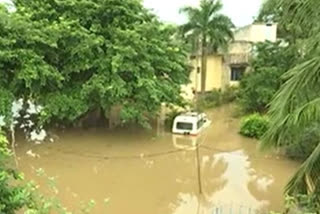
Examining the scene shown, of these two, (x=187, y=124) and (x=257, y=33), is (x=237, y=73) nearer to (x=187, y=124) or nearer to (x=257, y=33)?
(x=257, y=33)

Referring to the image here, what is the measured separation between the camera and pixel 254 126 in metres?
17.2

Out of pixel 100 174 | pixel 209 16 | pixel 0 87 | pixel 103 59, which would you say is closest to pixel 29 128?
pixel 0 87

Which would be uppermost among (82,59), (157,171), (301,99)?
(82,59)

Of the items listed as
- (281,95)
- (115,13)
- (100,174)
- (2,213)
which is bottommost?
(100,174)

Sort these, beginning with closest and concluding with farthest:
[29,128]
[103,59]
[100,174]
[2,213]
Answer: [2,213], [100,174], [103,59], [29,128]

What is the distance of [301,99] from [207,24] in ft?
45.8

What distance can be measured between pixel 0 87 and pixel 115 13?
399 cm

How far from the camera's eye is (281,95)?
7203mm

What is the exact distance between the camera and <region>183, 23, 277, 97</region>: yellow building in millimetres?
23094

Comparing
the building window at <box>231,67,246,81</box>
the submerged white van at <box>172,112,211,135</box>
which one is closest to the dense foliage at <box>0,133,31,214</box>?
the submerged white van at <box>172,112,211,135</box>

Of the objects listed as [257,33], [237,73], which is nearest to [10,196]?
[237,73]

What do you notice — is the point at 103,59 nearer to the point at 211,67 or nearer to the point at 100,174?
the point at 100,174

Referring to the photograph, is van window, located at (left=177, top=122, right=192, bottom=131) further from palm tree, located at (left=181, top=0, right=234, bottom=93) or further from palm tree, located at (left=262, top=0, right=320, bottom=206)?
palm tree, located at (left=262, top=0, right=320, bottom=206)

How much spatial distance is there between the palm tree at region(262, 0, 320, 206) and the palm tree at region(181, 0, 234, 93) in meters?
13.3
